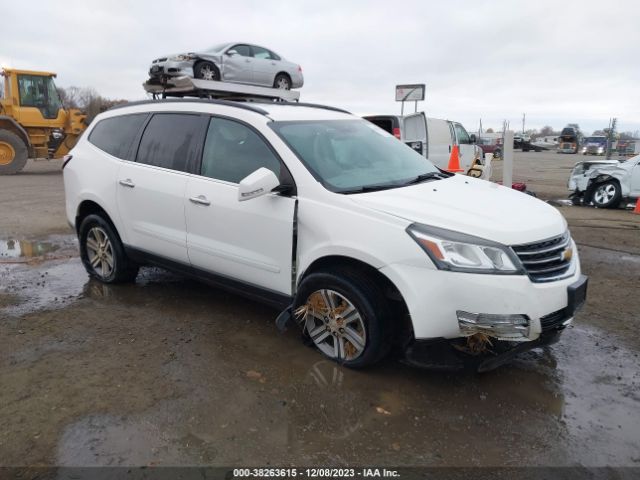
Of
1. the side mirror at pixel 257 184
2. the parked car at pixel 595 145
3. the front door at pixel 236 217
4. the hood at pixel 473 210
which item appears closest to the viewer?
the hood at pixel 473 210

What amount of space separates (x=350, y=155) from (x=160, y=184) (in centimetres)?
168

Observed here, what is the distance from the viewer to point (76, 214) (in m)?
5.47

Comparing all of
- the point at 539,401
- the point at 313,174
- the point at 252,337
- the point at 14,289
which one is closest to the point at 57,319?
the point at 14,289

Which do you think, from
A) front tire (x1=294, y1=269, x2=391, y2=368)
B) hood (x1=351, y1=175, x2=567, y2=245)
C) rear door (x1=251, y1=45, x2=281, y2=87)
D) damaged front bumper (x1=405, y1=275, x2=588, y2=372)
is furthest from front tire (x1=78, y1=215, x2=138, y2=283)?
rear door (x1=251, y1=45, x2=281, y2=87)

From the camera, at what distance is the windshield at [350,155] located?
375cm

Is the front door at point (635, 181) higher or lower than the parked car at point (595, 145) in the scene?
lower

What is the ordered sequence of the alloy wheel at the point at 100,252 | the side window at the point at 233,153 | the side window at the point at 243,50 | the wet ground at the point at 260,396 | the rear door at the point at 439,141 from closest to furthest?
the wet ground at the point at 260,396 → the side window at the point at 233,153 → the alloy wheel at the point at 100,252 → the side window at the point at 243,50 → the rear door at the point at 439,141

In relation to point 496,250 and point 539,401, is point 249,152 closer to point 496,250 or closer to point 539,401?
point 496,250

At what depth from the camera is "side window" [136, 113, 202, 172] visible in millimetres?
4406

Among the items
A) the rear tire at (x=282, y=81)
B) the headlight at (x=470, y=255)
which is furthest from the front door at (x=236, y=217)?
the rear tire at (x=282, y=81)

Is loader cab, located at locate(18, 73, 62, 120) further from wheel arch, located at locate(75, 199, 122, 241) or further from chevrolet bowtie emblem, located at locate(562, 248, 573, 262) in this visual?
chevrolet bowtie emblem, located at locate(562, 248, 573, 262)

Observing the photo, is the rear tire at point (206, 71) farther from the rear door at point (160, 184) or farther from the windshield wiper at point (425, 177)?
the windshield wiper at point (425, 177)

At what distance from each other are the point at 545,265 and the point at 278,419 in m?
1.87

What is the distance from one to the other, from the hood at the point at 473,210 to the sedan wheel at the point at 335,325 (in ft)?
2.29
